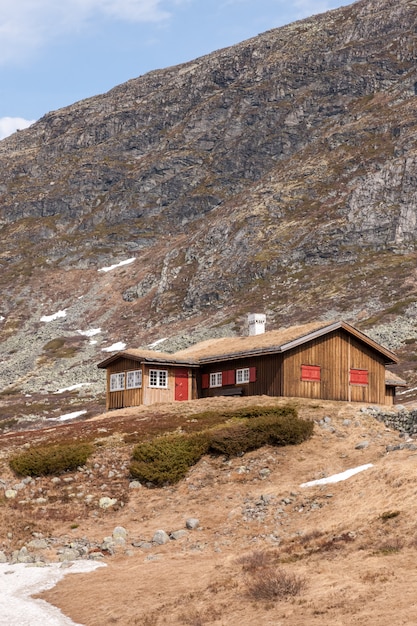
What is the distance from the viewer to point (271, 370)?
159ft

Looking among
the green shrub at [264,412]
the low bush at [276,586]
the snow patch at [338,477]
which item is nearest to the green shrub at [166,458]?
the green shrub at [264,412]

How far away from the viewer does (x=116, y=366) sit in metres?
54.7

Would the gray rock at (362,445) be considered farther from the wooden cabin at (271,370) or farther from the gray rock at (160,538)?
the wooden cabin at (271,370)

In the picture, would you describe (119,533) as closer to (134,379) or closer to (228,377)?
(228,377)

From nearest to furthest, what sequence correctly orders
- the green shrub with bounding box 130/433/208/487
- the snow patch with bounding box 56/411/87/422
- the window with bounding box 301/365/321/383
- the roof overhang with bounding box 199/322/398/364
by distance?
1. the green shrub with bounding box 130/433/208/487
2. the roof overhang with bounding box 199/322/398/364
3. the window with bounding box 301/365/321/383
4. the snow patch with bounding box 56/411/87/422

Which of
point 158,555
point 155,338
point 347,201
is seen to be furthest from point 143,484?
point 347,201

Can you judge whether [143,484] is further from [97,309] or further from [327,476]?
[97,309]

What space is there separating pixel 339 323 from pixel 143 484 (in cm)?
2076

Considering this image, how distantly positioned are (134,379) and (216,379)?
582 centimetres

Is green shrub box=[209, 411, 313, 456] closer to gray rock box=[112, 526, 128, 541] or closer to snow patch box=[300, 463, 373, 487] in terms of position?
snow patch box=[300, 463, 373, 487]

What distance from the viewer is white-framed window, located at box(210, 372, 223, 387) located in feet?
173

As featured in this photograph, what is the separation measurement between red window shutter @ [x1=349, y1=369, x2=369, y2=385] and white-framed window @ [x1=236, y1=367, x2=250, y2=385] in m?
6.97

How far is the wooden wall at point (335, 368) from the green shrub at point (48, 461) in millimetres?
16748

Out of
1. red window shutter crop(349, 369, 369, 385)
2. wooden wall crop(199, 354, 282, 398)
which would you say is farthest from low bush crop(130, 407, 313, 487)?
red window shutter crop(349, 369, 369, 385)
